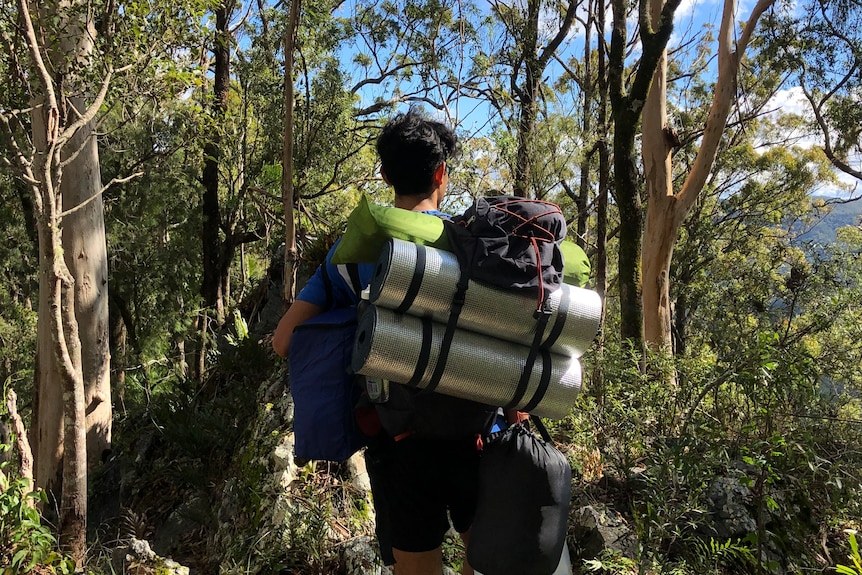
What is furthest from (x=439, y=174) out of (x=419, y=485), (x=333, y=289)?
(x=419, y=485)

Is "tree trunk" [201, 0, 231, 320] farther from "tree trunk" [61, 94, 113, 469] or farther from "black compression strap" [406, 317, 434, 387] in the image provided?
"black compression strap" [406, 317, 434, 387]

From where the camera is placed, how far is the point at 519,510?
164 centimetres

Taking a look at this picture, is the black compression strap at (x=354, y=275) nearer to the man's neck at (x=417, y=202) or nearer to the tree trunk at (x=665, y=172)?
the man's neck at (x=417, y=202)

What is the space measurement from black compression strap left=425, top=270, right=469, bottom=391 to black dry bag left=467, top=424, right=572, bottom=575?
0.32 m

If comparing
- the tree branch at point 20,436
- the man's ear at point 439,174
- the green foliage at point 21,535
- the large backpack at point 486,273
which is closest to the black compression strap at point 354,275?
the large backpack at point 486,273

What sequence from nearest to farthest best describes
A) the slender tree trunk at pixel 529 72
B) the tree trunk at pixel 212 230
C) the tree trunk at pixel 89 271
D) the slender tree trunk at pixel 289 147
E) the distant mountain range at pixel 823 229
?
the tree trunk at pixel 89 271 < the slender tree trunk at pixel 289 147 < the slender tree trunk at pixel 529 72 < the distant mountain range at pixel 823 229 < the tree trunk at pixel 212 230

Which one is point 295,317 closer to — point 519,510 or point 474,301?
point 474,301

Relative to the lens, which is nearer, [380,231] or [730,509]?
[380,231]

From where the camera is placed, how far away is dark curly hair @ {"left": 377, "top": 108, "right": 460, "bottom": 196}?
71.4 inches

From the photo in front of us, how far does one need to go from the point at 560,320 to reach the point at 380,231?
549 mm

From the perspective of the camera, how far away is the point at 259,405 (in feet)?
15.4

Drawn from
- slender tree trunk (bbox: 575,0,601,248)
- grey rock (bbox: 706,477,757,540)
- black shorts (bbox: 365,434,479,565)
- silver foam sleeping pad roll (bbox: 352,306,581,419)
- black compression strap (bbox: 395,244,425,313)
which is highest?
slender tree trunk (bbox: 575,0,601,248)

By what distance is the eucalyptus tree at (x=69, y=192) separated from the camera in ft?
11.1

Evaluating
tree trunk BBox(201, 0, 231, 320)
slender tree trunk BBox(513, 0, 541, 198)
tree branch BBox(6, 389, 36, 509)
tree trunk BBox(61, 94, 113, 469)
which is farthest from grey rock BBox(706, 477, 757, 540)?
tree trunk BBox(201, 0, 231, 320)
